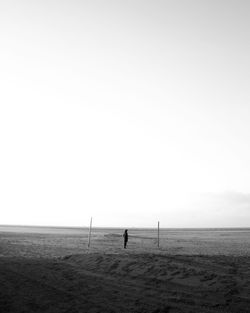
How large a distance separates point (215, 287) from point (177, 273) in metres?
2.07

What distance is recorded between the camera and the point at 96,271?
557 inches

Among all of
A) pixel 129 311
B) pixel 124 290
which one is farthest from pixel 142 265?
pixel 129 311

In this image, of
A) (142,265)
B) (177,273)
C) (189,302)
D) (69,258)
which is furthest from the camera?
(69,258)

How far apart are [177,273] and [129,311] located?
14.6ft

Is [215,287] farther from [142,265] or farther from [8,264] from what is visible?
[8,264]

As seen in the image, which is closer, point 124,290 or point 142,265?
point 124,290

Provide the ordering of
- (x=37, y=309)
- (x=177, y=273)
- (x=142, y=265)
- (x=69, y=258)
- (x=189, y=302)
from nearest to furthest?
(x=37, y=309), (x=189, y=302), (x=177, y=273), (x=142, y=265), (x=69, y=258)

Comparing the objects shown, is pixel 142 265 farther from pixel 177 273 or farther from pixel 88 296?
pixel 88 296

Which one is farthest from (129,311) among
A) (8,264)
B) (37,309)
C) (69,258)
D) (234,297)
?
(69,258)

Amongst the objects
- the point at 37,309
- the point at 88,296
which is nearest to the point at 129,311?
the point at 88,296

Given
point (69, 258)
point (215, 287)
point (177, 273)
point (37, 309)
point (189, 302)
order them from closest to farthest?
point (37, 309) → point (189, 302) → point (215, 287) → point (177, 273) → point (69, 258)

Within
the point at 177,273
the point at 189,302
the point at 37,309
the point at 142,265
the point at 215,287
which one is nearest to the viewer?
the point at 37,309

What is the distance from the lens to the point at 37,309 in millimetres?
8500

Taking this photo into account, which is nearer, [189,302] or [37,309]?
[37,309]
